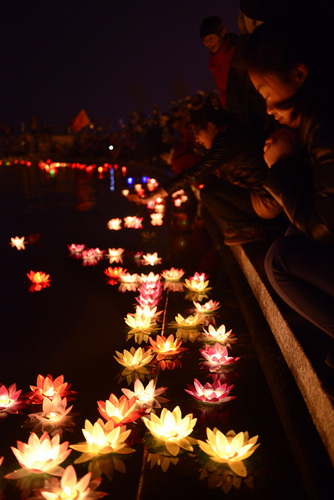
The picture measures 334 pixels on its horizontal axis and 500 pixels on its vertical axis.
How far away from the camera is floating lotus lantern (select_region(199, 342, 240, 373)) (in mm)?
2727

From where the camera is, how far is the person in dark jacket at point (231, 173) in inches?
156

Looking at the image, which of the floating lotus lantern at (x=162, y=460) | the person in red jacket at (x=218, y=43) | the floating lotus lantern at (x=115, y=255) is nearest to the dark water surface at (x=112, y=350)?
the floating lotus lantern at (x=162, y=460)

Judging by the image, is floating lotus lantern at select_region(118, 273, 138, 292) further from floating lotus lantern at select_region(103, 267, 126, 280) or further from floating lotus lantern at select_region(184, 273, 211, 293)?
floating lotus lantern at select_region(184, 273, 211, 293)

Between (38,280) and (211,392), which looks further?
(38,280)

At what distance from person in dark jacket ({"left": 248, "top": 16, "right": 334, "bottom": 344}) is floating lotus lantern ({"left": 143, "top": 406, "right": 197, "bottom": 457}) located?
0.72 m

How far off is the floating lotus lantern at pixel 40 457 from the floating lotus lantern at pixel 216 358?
1.07 m

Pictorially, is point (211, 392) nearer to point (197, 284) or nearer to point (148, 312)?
point (148, 312)

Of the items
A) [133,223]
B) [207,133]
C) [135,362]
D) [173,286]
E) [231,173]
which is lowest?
[133,223]

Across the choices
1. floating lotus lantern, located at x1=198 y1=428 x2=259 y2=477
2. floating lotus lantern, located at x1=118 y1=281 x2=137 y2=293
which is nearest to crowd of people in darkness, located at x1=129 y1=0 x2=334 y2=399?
floating lotus lantern, located at x1=198 y1=428 x2=259 y2=477

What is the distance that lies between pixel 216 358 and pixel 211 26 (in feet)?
13.1

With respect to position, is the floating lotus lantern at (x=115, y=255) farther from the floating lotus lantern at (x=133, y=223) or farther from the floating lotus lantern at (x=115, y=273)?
the floating lotus lantern at (x=133, y=223)

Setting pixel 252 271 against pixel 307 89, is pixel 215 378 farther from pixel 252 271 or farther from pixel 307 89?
pixel 307 89

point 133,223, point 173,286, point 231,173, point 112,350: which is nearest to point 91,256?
point 173,286

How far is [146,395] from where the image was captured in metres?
2.39
